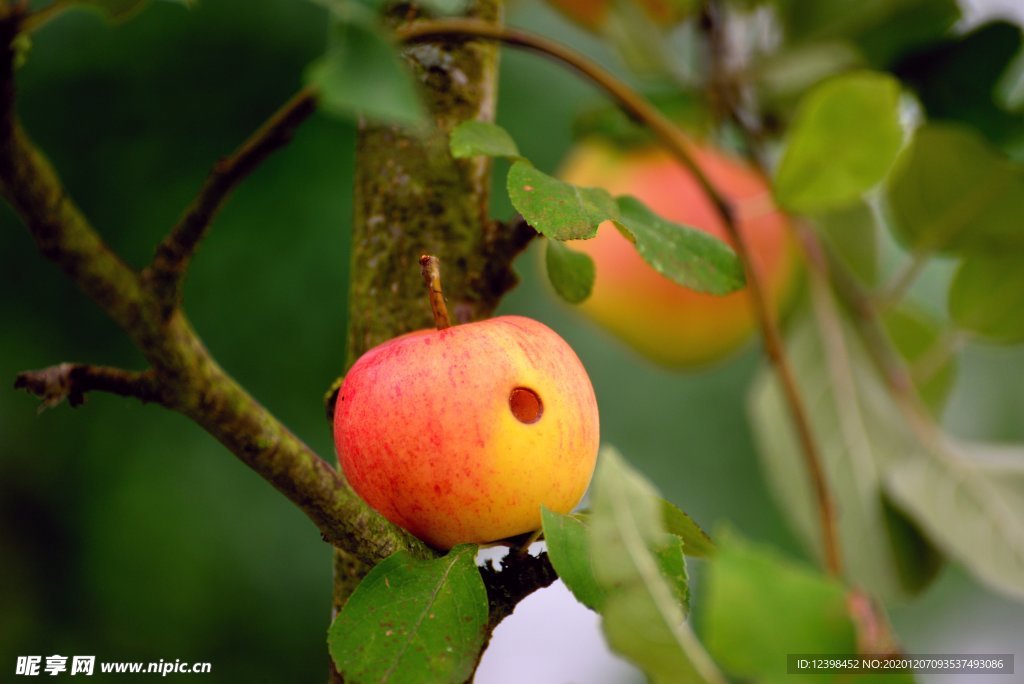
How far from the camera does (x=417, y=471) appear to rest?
0.26 metres

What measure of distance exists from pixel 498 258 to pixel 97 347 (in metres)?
0.65

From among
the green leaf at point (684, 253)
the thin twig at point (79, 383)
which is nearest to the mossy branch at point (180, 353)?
the thin twig at point (79, 383)

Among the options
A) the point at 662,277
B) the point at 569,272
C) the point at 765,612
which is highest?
the point at 662,277

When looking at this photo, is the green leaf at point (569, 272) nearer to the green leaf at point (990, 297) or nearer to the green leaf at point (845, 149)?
the green leaf at point (845, 149)

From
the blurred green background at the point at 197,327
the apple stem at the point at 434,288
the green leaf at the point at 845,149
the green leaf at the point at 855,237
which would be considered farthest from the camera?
the blurred green background at the point at 197,327

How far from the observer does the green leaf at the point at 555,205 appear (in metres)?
0.25

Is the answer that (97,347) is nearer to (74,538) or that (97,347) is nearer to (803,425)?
(74,538)

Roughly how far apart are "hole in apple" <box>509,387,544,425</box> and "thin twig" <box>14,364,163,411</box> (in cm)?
9

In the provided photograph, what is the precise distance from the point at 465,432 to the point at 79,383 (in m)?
0.09

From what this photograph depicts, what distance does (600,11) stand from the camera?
713mm

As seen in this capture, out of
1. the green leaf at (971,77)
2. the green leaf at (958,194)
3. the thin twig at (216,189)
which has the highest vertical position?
the green leaf at (971,77)

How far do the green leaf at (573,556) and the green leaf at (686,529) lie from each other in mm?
36

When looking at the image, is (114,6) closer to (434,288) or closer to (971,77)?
(434,288)

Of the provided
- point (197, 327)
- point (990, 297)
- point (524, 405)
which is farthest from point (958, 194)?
point (197, 327)
